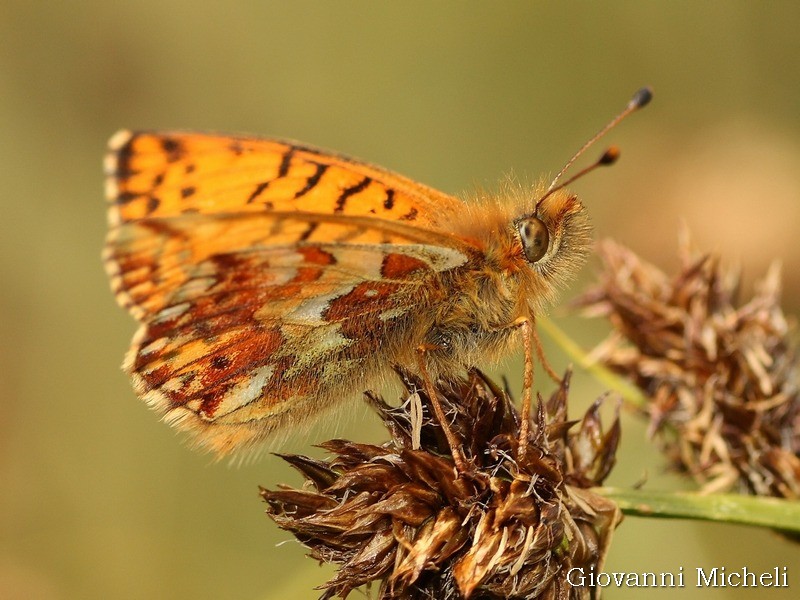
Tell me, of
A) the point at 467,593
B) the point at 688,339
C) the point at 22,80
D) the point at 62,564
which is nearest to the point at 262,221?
the point at 467,593

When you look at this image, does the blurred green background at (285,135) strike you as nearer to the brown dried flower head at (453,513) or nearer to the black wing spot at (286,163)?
the black wing spot at (286,163)

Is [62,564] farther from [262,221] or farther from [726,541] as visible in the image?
[726,541]

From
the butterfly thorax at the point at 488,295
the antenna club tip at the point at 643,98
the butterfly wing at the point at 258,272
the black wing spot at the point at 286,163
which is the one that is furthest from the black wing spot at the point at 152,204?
the antenna club tip at the point at 643,98

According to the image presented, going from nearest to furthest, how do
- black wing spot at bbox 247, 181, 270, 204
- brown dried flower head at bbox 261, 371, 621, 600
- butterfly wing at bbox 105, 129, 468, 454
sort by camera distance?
brown dried flower head at bbox 261, 371, 621, 600
butterfly wing at bbox 105, 129, 468, 454
black wing spot at bbox 247, 181, 270, 204

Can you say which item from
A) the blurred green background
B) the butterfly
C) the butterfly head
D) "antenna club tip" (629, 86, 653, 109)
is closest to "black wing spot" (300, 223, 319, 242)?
the butterfly

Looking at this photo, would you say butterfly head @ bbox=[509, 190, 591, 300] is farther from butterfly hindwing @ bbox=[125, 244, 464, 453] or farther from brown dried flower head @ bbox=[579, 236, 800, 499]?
brown dried flower head @ bbox=[579, 236, 800, 499]
